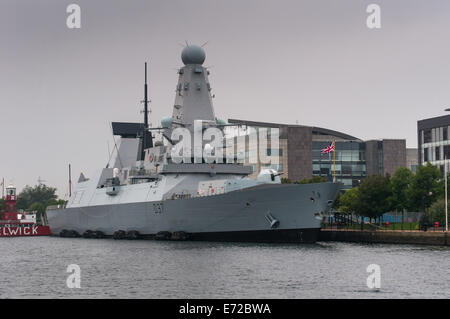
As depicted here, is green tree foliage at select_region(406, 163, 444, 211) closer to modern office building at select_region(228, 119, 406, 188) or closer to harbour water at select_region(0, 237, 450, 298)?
harbour water at select_region(0, 237, 450, 298)

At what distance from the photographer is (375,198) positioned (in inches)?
2520

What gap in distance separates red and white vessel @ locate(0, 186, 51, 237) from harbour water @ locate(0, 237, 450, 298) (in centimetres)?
3772

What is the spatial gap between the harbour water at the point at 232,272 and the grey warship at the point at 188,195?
1.82 meters

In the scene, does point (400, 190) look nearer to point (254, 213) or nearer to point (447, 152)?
point (447, 152)

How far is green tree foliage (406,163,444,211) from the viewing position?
2377 inches

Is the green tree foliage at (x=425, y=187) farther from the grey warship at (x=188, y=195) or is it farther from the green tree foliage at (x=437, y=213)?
the grey warship at (x=188, y=195)

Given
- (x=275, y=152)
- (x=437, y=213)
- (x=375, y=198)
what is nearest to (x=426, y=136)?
(x=275, y=152)

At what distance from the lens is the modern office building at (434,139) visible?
8150 cm

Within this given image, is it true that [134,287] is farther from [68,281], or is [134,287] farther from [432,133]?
[432,133]

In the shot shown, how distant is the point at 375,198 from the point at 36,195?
119 m

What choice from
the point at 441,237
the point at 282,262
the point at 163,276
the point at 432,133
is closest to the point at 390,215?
the point at 432,133

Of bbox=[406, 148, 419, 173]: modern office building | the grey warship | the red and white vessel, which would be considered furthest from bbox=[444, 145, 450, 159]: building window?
the red and white vessel

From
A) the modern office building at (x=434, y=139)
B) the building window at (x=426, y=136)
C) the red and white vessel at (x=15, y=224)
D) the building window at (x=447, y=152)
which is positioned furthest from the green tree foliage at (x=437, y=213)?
the red and white vessel at (x=15, y=224)
